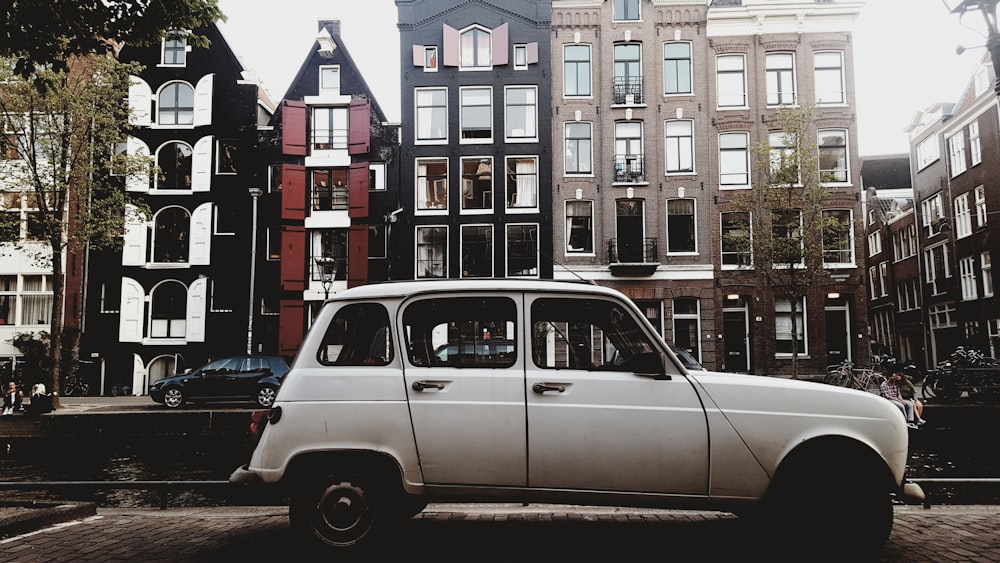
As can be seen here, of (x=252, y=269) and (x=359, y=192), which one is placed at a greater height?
(x=359, y=192)

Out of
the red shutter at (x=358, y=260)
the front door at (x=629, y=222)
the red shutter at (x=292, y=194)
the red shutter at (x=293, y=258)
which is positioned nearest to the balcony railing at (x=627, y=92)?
the front door at (x=629, y=222)

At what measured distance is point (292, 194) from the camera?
3067 centimetres

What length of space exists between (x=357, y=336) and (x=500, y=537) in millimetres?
2003

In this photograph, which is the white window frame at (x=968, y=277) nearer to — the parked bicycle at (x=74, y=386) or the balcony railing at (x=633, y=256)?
the balcony railing at (x=633, y=256)

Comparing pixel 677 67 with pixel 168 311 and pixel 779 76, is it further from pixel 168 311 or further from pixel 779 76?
pixel 168 311

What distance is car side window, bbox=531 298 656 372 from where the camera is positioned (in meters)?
5.07

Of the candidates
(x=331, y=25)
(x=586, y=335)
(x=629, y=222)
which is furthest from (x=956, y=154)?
(x=586, y=335)

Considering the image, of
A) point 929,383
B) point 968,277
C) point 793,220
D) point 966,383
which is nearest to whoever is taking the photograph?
point 966,383

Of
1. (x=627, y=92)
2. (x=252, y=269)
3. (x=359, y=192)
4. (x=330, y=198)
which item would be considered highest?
(x=627, y=92)

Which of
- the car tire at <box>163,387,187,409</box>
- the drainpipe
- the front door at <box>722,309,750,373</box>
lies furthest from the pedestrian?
the front door at <box>722,309,750,373</box>

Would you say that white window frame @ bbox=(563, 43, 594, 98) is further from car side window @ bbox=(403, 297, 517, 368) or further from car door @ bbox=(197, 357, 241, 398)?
car side window @ bbox=(403, 297, 517, 368)

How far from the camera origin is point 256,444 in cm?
517

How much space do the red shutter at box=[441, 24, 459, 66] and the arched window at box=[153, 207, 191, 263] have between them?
13.4 metres

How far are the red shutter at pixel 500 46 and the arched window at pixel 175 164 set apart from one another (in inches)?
563
